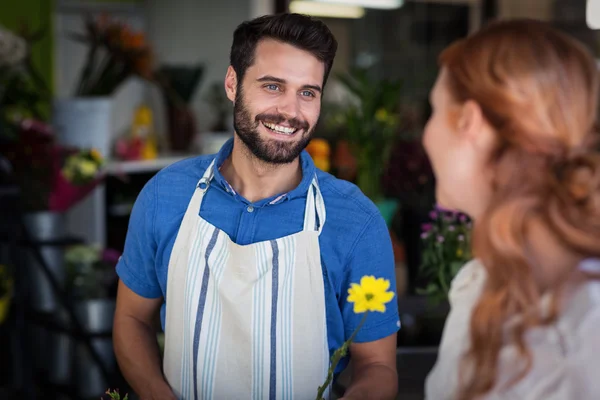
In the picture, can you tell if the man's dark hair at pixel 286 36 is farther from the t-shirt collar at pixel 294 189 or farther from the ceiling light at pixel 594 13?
the ceiling light at pixel 594 13

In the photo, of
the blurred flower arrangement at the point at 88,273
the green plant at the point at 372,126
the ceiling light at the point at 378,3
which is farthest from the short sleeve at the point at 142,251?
the ceiling light at the point at 378,3

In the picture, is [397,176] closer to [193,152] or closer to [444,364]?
[444,364]

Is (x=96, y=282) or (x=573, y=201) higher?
(x=573, y=201)

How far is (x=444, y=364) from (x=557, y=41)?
0.44m

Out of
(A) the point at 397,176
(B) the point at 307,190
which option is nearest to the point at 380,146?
(A) the point at 397,176

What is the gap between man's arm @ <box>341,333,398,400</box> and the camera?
153cm

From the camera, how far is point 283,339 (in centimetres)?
158

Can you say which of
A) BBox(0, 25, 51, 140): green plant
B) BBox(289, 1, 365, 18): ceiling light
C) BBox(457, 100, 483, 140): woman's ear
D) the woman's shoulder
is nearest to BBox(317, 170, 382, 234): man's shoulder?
the woman's shoulder

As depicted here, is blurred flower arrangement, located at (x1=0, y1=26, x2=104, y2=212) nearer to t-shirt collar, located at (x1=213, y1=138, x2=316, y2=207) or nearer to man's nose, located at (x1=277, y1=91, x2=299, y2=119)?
t-shirt collar, located at (x1=213, y1=138, x2=316, y2=207)

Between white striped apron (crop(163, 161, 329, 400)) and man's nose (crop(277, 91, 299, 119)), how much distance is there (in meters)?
0.22

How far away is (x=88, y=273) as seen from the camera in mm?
3254

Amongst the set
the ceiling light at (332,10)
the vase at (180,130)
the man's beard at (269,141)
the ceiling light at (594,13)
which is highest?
the ceiling light at (332,10)

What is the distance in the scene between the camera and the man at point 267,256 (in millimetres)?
1581

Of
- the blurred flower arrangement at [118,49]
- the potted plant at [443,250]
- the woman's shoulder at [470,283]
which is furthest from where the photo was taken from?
the blurred flower arrangement at [118,49]
